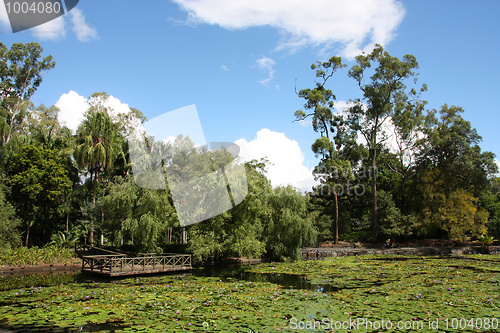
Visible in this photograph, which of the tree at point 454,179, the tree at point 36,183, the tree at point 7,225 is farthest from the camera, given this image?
the tree at point 454,179

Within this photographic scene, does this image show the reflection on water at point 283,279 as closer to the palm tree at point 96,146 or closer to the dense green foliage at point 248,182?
the dense green foliage at point 248,182

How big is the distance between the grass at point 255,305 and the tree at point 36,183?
11.5 meters

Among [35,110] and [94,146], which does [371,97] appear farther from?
[35,110]

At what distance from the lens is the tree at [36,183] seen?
20938mm

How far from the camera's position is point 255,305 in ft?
28.6

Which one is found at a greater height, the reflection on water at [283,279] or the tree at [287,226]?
the tree at [287,226]

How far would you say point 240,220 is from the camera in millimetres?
18781

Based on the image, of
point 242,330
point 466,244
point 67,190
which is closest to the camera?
point 242,330

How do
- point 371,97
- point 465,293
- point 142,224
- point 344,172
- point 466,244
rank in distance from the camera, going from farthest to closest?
point 371,97
point 344,172
point 466,244
point 142,224
point 465,293

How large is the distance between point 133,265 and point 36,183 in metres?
10.3

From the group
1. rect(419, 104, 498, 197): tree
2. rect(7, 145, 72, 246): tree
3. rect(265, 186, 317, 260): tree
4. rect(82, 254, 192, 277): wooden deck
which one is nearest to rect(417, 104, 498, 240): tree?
rect(419, 104, 498, 197): tree

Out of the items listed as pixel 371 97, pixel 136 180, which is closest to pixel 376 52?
pixel 371 97

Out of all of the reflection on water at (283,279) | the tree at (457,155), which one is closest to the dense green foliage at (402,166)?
the tree at (457,155)

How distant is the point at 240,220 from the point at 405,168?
23.6m
